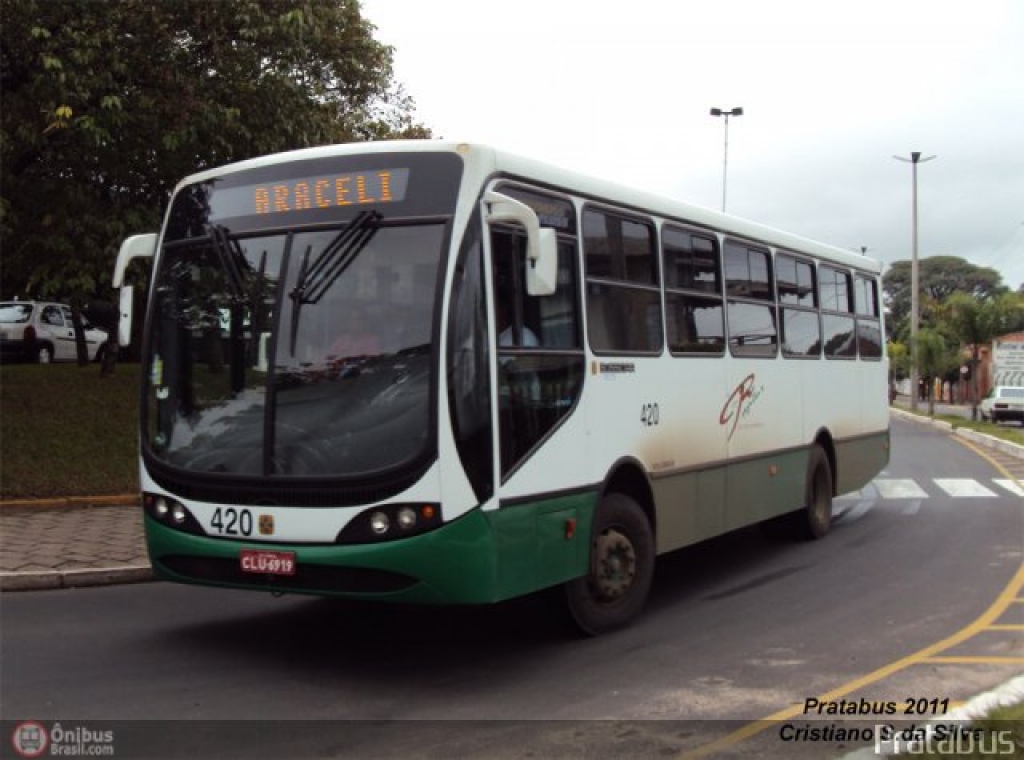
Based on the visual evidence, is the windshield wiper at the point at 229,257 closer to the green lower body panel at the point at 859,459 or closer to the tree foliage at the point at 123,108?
the tree foliage at the point at 123,108

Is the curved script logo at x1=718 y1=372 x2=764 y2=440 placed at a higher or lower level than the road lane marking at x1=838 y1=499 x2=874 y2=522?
higher

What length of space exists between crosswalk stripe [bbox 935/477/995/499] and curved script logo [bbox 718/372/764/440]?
7.06 m

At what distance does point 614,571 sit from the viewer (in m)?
6.80

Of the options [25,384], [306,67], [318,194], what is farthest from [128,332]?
[25,384]

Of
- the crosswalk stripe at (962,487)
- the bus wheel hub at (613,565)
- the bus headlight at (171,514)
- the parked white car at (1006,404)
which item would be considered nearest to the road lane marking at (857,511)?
the crosswalk stripe at (962,487)

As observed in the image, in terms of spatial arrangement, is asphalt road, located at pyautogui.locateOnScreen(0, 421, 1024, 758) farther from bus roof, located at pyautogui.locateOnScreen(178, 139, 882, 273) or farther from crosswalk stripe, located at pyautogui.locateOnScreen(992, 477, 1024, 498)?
crosswalk stripe, located at pyautogui.locateOnScreen(992, 477, 1024, 498)

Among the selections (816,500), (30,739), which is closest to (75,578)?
(30,739)

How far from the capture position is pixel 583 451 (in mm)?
6391

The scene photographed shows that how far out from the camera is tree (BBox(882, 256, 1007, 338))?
90.1 m

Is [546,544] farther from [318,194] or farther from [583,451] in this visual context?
[318,194]

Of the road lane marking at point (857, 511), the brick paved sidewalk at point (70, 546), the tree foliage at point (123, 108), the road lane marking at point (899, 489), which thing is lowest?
the road lane marking at point (899, 489)

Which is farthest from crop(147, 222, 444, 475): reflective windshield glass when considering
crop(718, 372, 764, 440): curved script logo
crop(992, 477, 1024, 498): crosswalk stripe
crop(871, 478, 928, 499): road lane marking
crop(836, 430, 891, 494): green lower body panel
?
crop(992, 477, 1024, 498): crosswalk stripe

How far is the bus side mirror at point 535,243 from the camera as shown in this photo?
220 inches

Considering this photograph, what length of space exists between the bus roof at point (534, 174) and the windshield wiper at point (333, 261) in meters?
0.47
